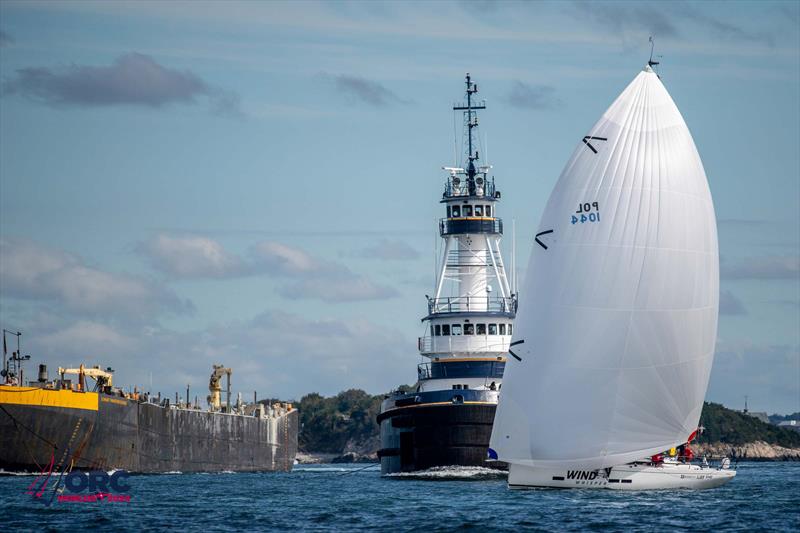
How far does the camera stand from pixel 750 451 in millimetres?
174750

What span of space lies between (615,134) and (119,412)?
40900 mm

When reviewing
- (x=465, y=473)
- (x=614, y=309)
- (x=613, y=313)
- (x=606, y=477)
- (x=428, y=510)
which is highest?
(x=614, y=309)

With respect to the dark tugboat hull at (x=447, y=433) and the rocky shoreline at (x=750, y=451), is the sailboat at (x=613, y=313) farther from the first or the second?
the rocky shoreline at (x=750, y=451)

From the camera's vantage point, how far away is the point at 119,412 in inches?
3012

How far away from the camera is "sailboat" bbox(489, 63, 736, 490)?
43.9m

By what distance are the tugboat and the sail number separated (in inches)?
793

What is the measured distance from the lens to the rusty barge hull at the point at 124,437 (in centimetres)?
6881

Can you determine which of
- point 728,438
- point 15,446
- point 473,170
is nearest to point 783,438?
point 728,438

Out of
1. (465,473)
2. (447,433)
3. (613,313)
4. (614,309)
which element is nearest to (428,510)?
(613,313)

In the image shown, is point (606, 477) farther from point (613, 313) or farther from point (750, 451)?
point (750, 451)

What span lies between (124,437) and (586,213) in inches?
1607

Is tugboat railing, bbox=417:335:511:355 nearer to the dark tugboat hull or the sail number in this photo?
the dark tugboat hull

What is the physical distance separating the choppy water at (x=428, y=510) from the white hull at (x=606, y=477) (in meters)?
0.38

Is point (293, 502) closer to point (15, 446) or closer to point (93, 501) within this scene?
point (93, 501)
